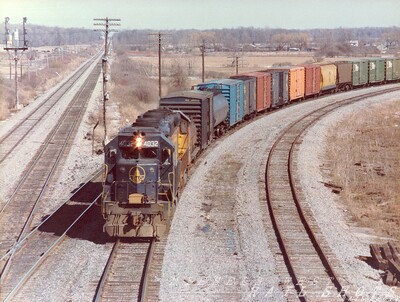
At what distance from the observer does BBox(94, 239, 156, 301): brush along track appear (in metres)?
12.9

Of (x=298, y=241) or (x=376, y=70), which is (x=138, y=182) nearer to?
(x=298, y=241)

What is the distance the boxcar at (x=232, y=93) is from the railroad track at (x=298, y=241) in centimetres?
589

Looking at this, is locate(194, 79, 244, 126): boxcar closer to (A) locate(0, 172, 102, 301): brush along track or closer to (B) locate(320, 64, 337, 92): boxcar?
(A) locate(0, 172, 102, 301): brush along track

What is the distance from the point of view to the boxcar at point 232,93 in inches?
1305

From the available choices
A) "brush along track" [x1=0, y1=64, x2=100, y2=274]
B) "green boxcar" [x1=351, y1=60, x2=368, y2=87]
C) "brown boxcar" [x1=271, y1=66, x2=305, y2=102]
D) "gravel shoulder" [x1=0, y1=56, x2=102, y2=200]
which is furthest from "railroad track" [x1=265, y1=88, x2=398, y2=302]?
"green boxcar" [x1=351, y1=60, x2=368, y2=87]

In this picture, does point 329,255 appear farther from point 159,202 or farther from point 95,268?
point 95,268

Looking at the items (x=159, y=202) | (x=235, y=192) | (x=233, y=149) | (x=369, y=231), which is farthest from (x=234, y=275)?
(x=233, y=149)

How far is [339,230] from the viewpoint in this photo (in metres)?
17.8

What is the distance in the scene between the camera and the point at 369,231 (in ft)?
58.4

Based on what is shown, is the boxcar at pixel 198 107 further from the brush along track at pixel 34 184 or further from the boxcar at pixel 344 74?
the boxcar at pixel 344 74

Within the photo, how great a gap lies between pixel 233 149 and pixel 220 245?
1493 cm

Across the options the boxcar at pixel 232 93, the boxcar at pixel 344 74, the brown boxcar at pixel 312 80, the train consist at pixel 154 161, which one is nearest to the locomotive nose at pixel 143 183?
the train consist at pixel 154 161

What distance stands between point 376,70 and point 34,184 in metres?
51.0

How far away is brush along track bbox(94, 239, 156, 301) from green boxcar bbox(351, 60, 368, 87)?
48871 millimetres
